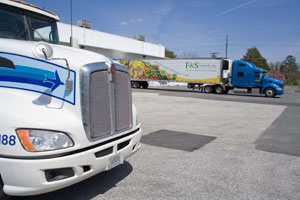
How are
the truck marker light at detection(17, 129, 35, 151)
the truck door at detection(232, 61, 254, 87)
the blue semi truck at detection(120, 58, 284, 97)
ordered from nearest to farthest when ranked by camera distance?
the truck marker light at detection(17, 129, 35, 151) → the blue semi truck at detection(120, 58, 284, 97) → the truck door at detection(232, 61, 254, 87)

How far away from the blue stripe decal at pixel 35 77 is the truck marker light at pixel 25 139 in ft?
1.74

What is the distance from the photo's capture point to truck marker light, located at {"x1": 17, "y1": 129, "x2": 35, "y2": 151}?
2.49 meters

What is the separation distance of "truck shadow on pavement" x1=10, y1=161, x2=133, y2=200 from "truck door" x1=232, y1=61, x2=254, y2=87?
22493mm

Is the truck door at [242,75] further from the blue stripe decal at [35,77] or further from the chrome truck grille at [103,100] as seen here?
the blue stripe decal at [35,77]

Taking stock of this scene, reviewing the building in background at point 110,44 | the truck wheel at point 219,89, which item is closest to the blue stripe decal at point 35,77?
the truck wheel at point 219,89

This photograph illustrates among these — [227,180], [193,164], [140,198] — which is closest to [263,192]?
[227,180]

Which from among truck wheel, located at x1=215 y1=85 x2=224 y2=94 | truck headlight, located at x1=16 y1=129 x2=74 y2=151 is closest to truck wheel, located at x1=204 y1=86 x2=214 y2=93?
truck wheel, located at x1=215 y1=85 x2=224 y2=94

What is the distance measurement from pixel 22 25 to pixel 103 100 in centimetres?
191

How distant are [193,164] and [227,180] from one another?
81 cm

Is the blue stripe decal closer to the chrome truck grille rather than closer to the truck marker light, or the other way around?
the chrome truck grille

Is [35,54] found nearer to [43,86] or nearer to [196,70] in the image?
[43,86]

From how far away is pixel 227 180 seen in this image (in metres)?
3.99

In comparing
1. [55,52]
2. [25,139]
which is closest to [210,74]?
[55,52]

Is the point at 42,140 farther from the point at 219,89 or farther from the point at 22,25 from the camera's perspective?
the point at 219,89
